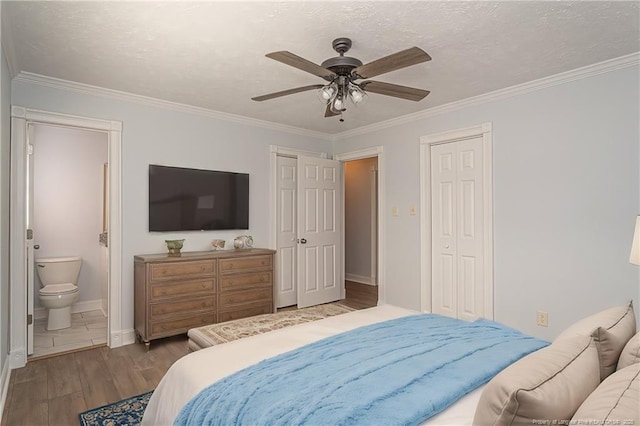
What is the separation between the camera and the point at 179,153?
4.04 m

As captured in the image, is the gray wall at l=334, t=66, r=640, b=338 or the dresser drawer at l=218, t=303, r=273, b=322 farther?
the dresser drawer at l=218, t=303, r=273, b=322

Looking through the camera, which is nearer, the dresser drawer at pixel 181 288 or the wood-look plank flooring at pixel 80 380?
the wood-look plank flooring at pixel 80 380

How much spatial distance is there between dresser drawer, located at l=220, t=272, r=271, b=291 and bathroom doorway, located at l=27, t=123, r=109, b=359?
1.61 meters

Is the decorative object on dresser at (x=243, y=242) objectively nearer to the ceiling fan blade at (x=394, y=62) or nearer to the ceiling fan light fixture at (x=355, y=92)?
the ceiling fan light fixture at (x=355, y=92)

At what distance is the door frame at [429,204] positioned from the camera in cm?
372

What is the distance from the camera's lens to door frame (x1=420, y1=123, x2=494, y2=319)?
3719 mm

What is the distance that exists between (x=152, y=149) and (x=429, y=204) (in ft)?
10.3

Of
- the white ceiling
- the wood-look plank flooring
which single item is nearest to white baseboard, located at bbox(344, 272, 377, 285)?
the wood-look plank flooring

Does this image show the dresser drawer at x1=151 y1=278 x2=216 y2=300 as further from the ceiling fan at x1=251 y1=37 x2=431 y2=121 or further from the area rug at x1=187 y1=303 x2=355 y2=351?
the ceiling fan at x1=251 y1=37 x2=431 y2=121

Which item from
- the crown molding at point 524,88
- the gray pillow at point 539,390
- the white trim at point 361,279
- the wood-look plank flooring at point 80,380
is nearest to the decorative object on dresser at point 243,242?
the wood-look plank flooring at point 80,380

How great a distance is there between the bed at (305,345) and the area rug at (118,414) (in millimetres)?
612

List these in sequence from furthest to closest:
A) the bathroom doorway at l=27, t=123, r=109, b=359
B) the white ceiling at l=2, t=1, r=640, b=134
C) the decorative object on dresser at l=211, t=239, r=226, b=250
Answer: the bathroom doorway at l=27, t=123, r=109, b=359 → the decorative object on dresser at l=211, t=239, r=226, b=250 → the white ceiling at l=2, t=1, r=640, b=134

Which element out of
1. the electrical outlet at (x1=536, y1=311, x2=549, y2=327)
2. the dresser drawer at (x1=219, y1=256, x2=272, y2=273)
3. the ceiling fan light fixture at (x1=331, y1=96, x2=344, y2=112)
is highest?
the ceiling fan light fixture at (x1=331, y1=96, x2=344, y2=112)

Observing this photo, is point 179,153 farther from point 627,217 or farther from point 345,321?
point 627,217
